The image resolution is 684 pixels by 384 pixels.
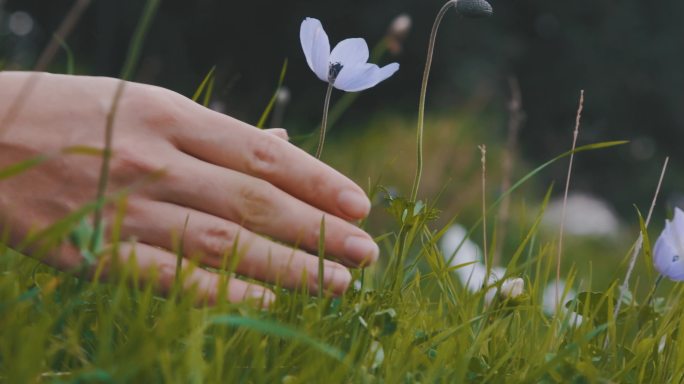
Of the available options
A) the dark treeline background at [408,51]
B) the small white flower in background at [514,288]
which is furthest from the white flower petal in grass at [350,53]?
the dark treeline background at [408,51]

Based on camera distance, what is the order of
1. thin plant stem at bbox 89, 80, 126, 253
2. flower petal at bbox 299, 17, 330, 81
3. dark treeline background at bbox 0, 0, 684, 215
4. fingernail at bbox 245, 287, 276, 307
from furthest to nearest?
1. dark treeline background at bbox 0, 0, 684, 215
2. flower petal at bbox 299, 17, 330, 81
3. fingernail at bbox 245, 287, 276, 307
4. thin plant stem at bbox 89, 80, 126, 253

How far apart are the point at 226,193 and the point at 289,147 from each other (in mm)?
98

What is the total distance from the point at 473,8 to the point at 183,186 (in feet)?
1.39

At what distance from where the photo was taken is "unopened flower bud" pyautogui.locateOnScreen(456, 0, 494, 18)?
1121 mm

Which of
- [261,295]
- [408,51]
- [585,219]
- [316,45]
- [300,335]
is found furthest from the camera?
[408,51]

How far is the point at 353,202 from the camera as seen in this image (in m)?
1.11

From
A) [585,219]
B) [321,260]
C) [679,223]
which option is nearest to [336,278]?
[321,260]

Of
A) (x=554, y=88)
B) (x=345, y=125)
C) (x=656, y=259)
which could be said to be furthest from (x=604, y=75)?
(x=656, y=259)

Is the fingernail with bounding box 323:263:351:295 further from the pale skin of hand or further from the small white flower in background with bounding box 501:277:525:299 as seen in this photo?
the small white flower in background with bounding box 501:277:525:299

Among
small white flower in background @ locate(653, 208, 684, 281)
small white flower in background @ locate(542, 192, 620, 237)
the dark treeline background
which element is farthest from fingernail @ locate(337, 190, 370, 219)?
small white flower in background @ locate(542, 192, 620, 237)

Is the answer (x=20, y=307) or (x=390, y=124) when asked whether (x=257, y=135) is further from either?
(x=390, y=124)

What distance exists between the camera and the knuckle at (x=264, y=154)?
1.13m

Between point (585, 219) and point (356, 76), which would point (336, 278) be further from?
point (585, 219)

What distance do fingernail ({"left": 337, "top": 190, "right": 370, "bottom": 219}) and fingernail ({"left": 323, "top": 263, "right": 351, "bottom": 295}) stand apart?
0.24ft
